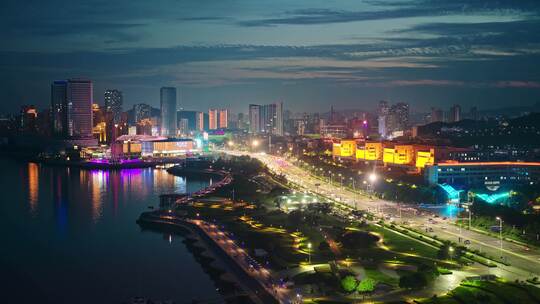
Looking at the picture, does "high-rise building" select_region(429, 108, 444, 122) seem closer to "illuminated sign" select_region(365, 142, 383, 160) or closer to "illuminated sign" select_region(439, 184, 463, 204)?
"illuminated sign" select_region(365, 142, 383, 160)

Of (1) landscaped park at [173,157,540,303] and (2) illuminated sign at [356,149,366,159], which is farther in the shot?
(2) illuminated sign at [356,149,366,159]

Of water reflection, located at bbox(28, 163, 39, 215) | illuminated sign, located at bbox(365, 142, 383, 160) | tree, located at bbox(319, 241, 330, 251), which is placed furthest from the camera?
illuminated sign, located at bbox(365, 142, 383, 160)

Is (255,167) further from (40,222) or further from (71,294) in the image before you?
(71,294)

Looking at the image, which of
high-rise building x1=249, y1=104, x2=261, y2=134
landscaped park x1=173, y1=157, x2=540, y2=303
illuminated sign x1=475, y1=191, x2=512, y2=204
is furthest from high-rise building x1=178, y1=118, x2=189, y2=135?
illuminated sign x1=475, y1=191, x2=512, y2=204

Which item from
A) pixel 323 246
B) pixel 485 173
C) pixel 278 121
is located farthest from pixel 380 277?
pixel 278 121

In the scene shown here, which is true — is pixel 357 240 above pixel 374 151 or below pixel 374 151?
below

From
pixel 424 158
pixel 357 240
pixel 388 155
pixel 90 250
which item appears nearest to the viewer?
pixel 357 240

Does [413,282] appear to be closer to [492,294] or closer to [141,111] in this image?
[492,294]

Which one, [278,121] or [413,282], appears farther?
[278,121]

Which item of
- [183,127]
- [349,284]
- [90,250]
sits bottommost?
[90,250]
